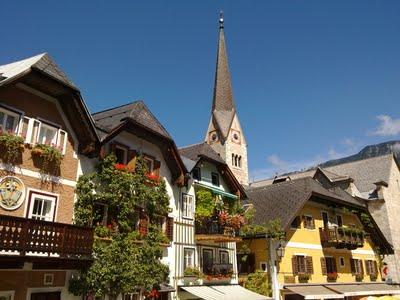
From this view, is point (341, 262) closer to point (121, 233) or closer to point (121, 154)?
point (121, 233)

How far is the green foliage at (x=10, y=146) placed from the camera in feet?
47.6

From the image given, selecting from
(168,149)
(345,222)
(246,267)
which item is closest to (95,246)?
(168,149)

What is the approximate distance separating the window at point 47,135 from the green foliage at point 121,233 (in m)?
1.97

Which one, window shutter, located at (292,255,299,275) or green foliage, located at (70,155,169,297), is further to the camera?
window shutter, located at (292,255,299,275)

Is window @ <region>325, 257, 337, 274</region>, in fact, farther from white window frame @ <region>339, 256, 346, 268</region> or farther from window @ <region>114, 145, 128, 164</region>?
window @ <region>114, 145, 128, 164</region>

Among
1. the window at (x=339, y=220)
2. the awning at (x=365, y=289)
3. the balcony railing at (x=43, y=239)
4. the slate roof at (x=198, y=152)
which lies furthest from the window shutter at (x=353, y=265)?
the balcony railing at (x=43, y=239)

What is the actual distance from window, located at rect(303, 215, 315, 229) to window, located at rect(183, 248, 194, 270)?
421 inches

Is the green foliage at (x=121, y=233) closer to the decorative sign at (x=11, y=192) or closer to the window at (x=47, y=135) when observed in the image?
the window at (x=47, y=135)

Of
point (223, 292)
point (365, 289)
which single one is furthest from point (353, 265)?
point (223, 292)

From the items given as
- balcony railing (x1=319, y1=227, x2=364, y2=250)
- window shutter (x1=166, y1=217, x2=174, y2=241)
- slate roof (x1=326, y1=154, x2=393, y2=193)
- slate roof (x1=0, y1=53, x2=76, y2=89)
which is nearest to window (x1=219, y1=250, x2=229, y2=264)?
window shutter (x1=166, y1=217, x2=174, y2=241)

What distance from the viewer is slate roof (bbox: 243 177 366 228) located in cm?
2797

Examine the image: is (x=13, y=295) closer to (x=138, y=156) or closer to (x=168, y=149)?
(x=138, y=156)

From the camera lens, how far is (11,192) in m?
14.5

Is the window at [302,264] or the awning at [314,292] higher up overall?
the window at [302,264]
